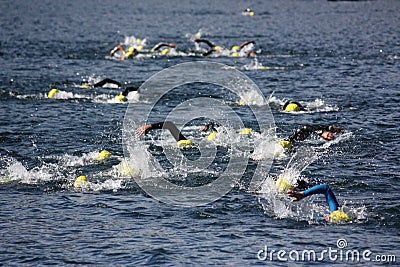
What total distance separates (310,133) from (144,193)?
6.10 m

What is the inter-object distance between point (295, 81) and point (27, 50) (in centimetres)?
2197

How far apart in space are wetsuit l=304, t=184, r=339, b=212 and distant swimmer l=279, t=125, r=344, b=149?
18.4 feet

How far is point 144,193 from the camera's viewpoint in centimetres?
1844

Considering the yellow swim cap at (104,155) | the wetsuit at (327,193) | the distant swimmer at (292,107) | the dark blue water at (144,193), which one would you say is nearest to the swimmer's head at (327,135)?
the dark blue water at (144,193)

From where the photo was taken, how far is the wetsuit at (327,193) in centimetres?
1526

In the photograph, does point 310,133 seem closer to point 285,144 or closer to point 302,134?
point 302,134

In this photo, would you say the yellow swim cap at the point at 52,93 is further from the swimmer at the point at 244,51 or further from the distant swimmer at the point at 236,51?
the swimmer at the point at 244,51

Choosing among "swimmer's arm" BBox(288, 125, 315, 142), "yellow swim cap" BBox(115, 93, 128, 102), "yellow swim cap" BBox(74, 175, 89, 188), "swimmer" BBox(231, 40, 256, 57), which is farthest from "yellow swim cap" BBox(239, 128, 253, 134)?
"swimmer" BBox(231, 40, 256, 57)

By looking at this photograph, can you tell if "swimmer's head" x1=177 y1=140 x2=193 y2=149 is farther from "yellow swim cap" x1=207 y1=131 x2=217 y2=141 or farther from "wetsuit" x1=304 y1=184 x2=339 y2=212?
"wetsuit" x1=304 y1=184 x2=339 y2=212

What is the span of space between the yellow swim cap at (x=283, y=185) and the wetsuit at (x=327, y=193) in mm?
2377

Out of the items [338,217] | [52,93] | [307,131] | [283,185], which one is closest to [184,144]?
[307,131]

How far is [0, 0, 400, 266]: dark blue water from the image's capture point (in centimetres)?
1490

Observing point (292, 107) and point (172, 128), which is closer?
point (172, 128)

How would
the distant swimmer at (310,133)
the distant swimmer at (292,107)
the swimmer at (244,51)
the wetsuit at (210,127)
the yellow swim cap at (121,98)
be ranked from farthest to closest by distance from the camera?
1. the swimmer at (244,51)
2. the yellow swim cap at (121,98)
3. the distant swimmer at (292,107)
4. the wetsuit at (210,127)
5. the distant swimmer at (310,133)
